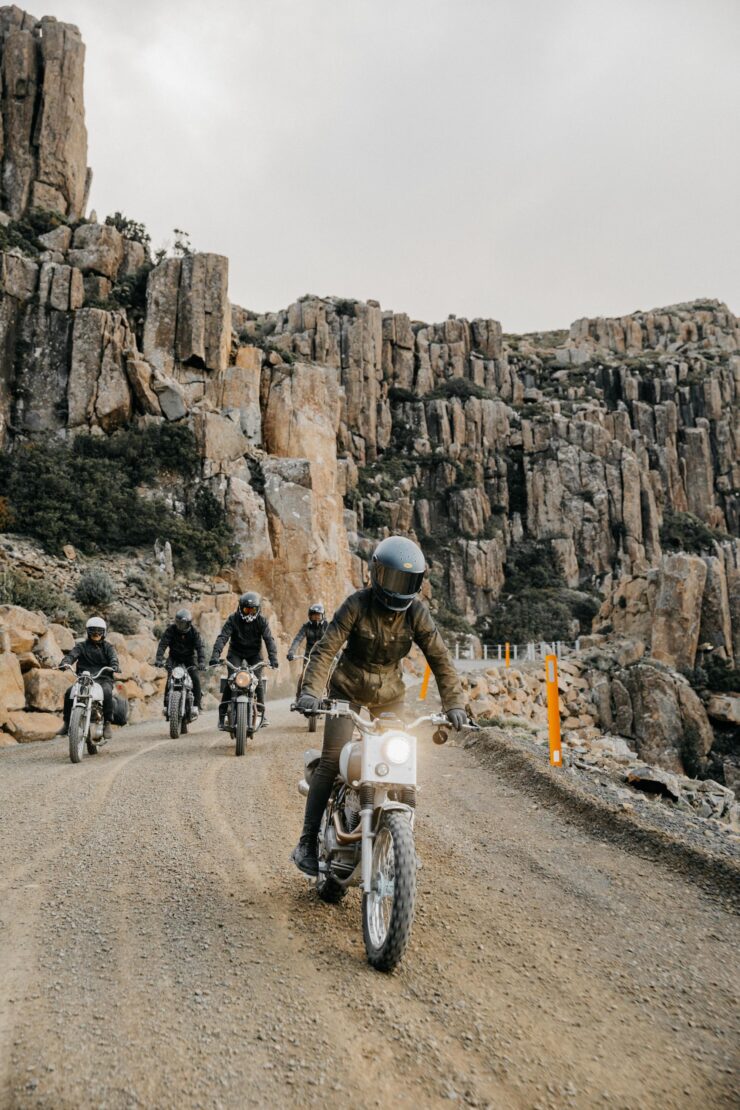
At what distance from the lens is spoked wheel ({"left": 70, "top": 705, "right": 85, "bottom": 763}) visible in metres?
9.07

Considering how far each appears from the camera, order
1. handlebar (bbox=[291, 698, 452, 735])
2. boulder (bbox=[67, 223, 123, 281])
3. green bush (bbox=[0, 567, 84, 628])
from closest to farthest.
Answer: handlebar (bbox=[291, 698, 452, 735]), green bush (bbox=[0, 567, 84, 628]), boulder (bbox=[67, 223, 123, 281])

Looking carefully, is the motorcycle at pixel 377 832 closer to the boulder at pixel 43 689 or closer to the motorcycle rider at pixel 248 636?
the motorcycle rider at pixel 248 636

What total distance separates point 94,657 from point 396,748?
305 inches

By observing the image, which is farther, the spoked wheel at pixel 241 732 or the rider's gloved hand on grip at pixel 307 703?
the spoked wheel at pixel 241 732

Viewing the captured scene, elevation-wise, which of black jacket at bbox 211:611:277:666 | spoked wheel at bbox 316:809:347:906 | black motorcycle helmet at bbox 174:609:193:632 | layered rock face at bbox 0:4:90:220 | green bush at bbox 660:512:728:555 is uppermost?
layered rock face at bbox 0:4:90:220

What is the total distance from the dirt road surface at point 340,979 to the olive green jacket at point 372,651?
1.29 metres

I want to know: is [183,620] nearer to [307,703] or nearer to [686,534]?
[307,703]

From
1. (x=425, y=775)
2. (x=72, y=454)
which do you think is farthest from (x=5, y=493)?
(x=425, y=775)

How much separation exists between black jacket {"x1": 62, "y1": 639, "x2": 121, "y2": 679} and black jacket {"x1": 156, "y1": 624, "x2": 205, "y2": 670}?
1.59 m

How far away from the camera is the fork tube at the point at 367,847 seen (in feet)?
11.2

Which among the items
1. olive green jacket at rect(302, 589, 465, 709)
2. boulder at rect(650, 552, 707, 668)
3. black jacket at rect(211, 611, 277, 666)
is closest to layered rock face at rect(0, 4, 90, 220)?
black jacket at rect(211, 611, 277, 666)

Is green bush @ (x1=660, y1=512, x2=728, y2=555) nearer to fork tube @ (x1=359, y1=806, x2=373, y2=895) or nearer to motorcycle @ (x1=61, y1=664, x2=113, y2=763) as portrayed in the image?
motorcycle @ (x1=61, y1=664, x2=113, y2=763)

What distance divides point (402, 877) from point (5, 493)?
2610 cm

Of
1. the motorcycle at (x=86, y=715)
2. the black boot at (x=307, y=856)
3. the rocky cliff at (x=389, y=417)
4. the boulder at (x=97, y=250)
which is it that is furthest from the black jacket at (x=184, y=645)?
the boulder at (x=97, y=250)
